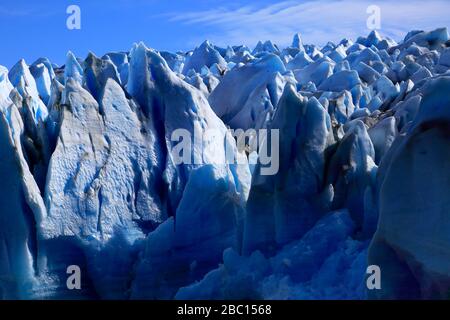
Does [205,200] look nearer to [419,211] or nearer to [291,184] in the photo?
[291,184]

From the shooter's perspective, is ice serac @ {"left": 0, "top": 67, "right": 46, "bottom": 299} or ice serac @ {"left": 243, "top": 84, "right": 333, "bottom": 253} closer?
ice serac @ {"left": 243, "top": 84, "right": 333, "bottom": 253}

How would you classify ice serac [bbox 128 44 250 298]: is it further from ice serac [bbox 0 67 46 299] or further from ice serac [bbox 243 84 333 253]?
ice serac [bbox 0 67 46 299]

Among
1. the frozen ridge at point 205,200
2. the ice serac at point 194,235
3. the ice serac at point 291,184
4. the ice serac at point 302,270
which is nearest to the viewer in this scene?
the frozen ridge at point 205,200

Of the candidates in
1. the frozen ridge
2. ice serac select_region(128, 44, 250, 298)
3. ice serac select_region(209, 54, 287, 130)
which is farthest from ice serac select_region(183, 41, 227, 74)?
ice serac select_region(128, 44, 250, 298)

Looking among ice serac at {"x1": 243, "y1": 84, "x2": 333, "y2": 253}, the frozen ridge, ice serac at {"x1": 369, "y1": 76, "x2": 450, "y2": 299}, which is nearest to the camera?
ice serac at {"x1": 369, "y1": 76, "x2": 450, "y2": 299}

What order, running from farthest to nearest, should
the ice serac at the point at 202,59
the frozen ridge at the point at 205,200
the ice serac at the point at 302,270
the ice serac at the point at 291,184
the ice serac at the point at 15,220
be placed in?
the ice serac at the point at 202,59
the ice serac at the point at 15,220
the ice serac at the point at 291,184
the ice serac at the point at 302,270
the frozen ridge at the point at 205,200

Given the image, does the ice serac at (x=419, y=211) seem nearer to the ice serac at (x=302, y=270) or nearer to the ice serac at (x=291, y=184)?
the ice serac at (x=302, y=270)

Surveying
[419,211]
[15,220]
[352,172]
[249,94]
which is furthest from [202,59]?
[419,211]

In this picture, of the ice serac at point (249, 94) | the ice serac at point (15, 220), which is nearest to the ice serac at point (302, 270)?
the ice serac at point (15, 220)
